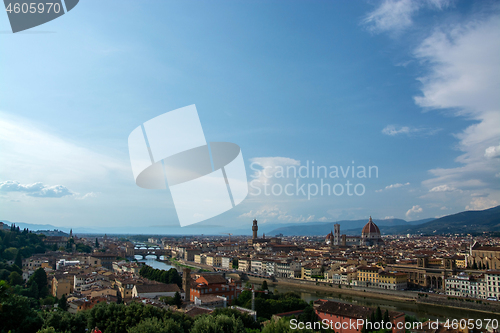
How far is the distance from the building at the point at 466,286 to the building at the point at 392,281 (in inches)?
75.1

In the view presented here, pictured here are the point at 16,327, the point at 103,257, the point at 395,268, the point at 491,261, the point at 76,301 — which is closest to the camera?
the point at 16,327

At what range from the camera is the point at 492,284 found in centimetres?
1498

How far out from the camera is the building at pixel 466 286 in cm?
1528

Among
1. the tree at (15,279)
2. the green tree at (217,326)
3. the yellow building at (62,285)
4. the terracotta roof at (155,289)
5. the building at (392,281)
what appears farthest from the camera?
the building at (392,281)

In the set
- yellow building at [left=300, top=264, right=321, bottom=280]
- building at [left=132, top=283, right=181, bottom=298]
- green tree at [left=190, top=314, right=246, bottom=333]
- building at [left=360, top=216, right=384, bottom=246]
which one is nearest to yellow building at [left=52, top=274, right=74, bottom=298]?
building at [left=132, top=283, right=181, bottom=298]

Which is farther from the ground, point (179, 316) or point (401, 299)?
point (179, 316)

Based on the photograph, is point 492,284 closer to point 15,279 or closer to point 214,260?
point 15,279

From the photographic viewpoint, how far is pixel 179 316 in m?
7.97

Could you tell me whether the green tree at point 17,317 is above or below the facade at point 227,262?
above

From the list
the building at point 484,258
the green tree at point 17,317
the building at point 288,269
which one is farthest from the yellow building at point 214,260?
the green tree at point 17,317

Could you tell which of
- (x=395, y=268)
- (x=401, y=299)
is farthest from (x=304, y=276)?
(x=401, y=299)

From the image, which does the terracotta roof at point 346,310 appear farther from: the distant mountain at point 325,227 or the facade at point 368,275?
Answer: the distant mountain at point 325,227

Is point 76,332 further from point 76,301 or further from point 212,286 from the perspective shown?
point 212,286

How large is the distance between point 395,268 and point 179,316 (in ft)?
51.7
